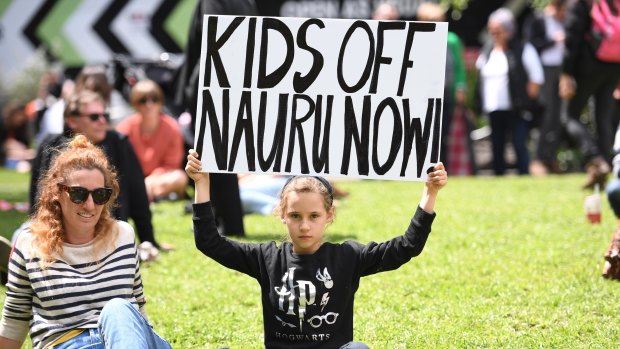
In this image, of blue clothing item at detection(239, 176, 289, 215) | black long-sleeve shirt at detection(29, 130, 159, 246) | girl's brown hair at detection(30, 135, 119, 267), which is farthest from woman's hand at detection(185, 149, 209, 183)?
blue clothing item at detection(239, 176, 289, 215)

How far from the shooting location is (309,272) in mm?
4336

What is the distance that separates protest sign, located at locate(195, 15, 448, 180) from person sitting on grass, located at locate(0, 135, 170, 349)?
0.54 meters

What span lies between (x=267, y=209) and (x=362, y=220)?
110 cm

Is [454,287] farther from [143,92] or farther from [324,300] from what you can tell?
[143,92]

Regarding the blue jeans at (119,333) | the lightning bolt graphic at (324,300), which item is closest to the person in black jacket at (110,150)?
the blue jeans at (119,333)

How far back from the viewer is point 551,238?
7.93 metres

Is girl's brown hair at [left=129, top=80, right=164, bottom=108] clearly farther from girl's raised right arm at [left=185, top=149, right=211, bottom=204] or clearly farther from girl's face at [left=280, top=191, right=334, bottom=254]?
girl's face at [left=280, top=191, right=334, bottom=254]

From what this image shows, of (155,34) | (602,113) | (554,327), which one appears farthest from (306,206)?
(155,34)

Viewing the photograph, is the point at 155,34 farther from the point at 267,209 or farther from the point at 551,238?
the point at 551,238

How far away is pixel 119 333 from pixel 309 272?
0.80 meters

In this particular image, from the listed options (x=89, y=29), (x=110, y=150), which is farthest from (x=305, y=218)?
(x=89, y=29)

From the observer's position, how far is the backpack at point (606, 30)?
1070cm

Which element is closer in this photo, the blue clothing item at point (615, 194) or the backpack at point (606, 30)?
the blue clothing item at point (615, 194)

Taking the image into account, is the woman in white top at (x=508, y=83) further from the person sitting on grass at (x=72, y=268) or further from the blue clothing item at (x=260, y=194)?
the person sitting on grass at (x=72, y=268)
